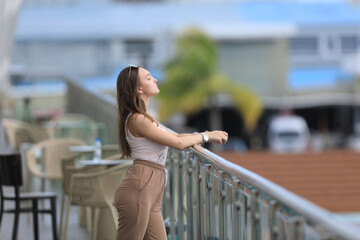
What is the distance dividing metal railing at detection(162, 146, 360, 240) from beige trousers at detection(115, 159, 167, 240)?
294mm

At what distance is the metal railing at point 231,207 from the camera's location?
2.61 m

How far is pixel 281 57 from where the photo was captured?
183 feet

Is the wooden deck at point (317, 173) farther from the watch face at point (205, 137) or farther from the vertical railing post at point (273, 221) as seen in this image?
the vertical railing post at point (273, 221)

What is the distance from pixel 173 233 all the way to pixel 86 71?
160 ft

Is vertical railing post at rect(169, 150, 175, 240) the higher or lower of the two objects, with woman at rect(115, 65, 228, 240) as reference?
lower

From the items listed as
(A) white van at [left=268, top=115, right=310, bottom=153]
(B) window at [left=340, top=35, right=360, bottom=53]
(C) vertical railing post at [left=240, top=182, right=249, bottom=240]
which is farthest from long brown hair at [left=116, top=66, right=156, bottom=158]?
(B) window at [left=340, top=35, right=360, bottom=53]

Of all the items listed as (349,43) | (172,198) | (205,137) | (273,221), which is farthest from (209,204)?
(349,43)

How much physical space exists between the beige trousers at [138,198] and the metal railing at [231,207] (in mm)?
294

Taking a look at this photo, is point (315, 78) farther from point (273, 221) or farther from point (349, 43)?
point (273, 221)

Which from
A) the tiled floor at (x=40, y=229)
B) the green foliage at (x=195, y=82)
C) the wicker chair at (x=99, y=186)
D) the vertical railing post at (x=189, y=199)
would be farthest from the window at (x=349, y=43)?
the vertical railing post at (x=189, y=199)

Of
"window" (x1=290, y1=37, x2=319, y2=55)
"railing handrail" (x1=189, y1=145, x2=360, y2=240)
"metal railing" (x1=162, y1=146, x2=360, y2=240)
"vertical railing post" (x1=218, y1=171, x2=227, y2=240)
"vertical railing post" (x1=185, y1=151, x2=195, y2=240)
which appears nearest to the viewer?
"railing handrail" (x1=189, y1=145, x2=360, y2=240)

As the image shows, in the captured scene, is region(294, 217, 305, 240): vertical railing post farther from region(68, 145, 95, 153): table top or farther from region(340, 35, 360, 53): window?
region(340, 35, 360, 53): window

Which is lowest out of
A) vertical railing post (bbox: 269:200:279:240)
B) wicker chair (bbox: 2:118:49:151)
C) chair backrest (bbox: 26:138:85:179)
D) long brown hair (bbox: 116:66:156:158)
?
wicker chair (bbox: 2:118:49:151)

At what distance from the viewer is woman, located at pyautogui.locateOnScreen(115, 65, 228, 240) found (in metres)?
4.22
